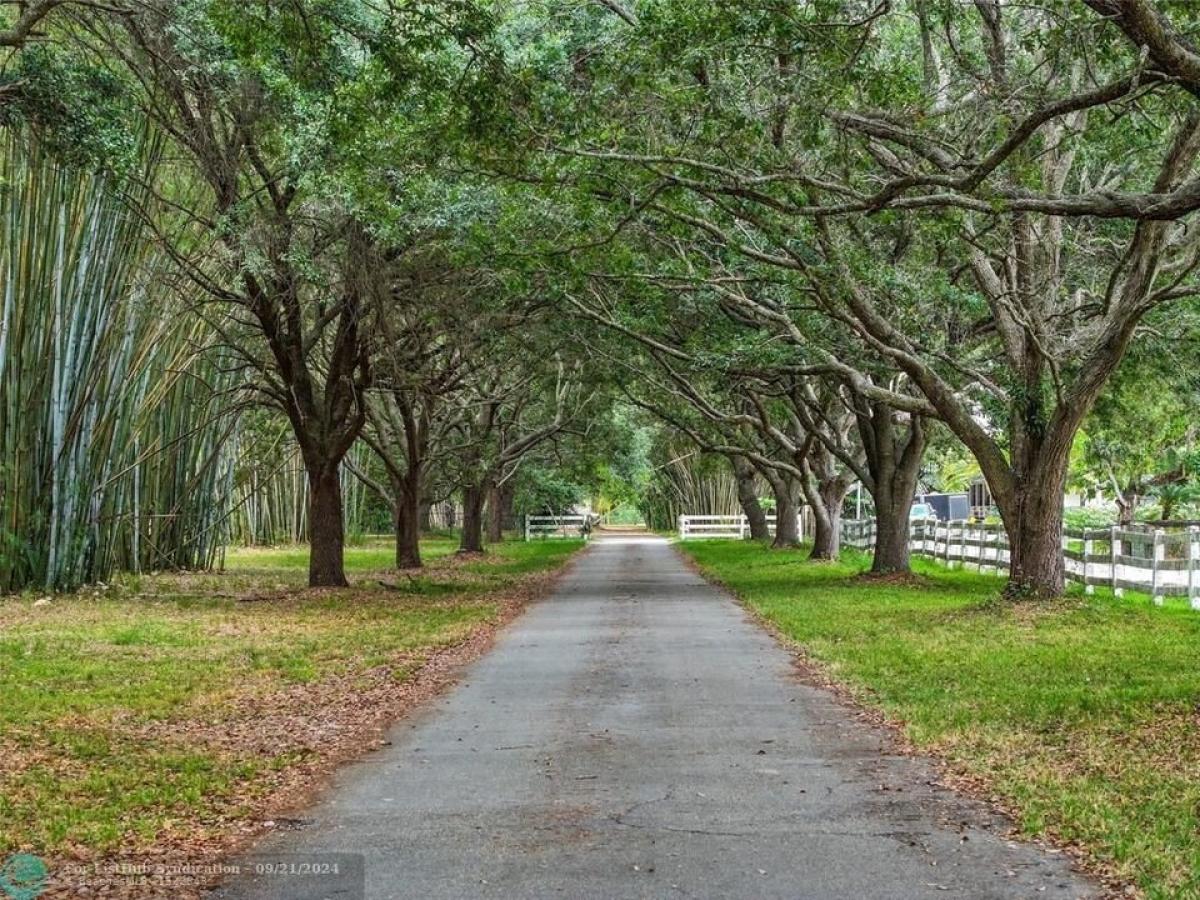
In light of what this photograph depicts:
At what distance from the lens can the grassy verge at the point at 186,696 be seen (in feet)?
22.2

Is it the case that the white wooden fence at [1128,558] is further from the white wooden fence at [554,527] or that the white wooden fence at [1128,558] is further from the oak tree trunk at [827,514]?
the white wooden fence at [554,527]

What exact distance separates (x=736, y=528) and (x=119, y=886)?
55448 mm

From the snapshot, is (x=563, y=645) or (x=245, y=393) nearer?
(x=563, y=645)

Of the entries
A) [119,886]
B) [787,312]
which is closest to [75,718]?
[119,886]

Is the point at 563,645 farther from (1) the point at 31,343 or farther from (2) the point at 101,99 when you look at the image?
(1) the point at 31,343

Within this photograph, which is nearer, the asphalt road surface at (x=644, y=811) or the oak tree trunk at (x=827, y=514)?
the asphalt road surface at (x=644, y=811)

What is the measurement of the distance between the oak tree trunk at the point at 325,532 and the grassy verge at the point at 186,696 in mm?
580

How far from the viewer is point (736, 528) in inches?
2377

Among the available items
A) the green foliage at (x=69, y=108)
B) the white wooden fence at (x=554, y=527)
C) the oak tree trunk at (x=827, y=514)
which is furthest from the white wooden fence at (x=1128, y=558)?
the white wooden fence at (x=554, y=527)

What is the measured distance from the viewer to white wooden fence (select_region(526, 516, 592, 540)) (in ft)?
204

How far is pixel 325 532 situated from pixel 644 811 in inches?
666

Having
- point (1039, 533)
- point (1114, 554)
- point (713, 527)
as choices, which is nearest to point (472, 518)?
point (1114, 554)

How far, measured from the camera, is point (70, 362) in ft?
Answer: 63.8

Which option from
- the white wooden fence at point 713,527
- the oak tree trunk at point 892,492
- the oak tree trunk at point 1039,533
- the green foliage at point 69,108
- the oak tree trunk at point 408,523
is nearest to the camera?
the green foliage at point 69,108
